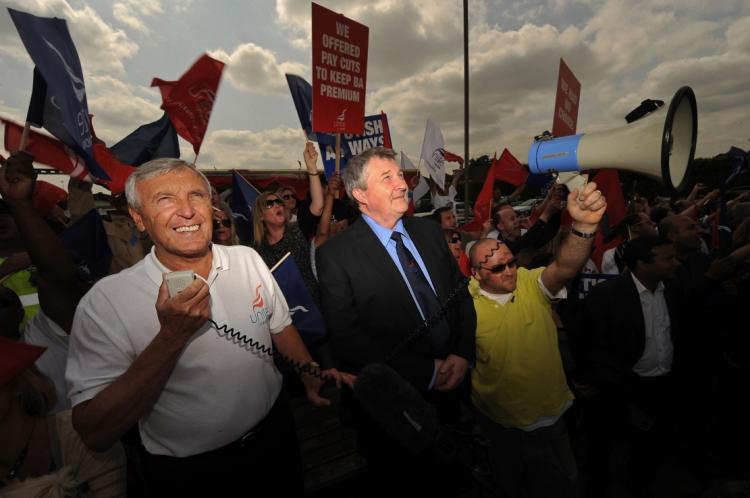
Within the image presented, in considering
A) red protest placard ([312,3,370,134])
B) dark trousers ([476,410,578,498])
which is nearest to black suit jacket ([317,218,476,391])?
dark trousers ([476,410,578,498])

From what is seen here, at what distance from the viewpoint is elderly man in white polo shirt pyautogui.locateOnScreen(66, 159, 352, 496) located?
4.00ft

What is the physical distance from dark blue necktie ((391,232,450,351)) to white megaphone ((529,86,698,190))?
912mm

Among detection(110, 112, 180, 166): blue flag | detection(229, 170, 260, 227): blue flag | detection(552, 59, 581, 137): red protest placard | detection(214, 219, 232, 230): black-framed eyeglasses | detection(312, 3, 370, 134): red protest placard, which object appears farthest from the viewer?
detection(229, 170, 260, 227): blue flag

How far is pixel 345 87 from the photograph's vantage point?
438cm

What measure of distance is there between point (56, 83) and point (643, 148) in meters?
3.94

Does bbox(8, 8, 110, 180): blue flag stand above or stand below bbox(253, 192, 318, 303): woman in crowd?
above

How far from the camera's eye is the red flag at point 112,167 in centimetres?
387

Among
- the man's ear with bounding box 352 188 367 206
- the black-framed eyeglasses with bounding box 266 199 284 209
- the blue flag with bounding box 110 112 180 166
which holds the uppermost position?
the blue flag with bounding box 110 112 180 166

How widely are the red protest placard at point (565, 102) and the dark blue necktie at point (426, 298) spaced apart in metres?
2.69

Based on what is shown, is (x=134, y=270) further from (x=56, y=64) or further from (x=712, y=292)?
(x=712, y=292)

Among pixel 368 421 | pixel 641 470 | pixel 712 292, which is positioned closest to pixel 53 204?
pixel 368 421

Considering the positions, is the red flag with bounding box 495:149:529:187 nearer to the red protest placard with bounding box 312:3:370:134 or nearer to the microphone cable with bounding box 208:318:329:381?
the red protest placard with bounding box 312:3:370:134

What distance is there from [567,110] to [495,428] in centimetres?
341

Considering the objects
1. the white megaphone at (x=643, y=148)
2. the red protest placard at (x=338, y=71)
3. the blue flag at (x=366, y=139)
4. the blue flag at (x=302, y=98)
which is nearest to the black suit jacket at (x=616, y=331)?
the white megaphone at (x=643, y=148)
